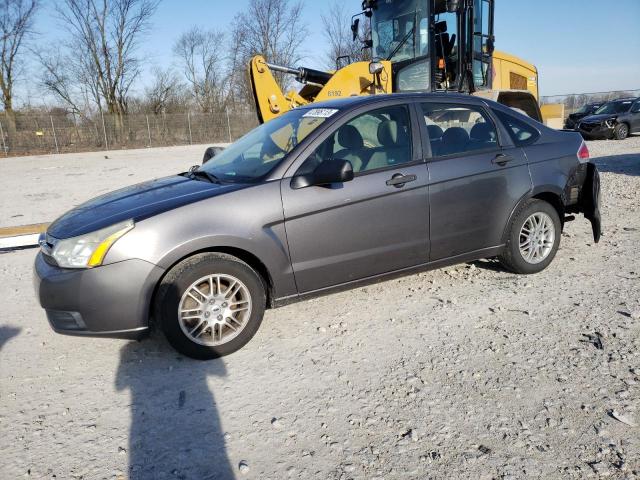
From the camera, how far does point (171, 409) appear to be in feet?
8.75

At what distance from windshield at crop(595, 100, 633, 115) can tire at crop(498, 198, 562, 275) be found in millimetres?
18860

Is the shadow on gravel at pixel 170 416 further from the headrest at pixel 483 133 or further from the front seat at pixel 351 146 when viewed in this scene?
the headrest at pixel 483 133

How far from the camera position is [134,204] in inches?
130

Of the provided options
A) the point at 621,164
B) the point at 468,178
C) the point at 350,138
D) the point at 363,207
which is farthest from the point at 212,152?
the point at 621,164

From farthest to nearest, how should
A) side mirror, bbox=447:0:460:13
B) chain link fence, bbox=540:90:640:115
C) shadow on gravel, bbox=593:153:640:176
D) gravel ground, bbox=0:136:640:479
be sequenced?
chain link fence, bbox=540:90:640:115 → shadow on gravel, bbox=593:153:640:176 → side mirror, bbox=447:0:460:13 → gravel ground, bbox=0:136:640:479

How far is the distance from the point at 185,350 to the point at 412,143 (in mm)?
2362

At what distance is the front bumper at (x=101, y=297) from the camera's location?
2.89 meters

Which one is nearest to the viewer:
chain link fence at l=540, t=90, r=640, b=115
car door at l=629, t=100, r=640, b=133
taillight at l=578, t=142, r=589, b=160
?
taillight at l=578, t=142, r=589, b=160

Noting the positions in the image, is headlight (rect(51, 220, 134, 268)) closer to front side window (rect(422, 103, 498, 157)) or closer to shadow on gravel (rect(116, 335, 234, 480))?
shadow on gravel (rect(116, 335, 234, 480))

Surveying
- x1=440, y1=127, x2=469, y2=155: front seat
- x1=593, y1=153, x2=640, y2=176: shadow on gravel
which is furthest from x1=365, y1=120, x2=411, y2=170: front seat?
x1=593, y1=153, x2=640, y2=176: shadow on gravel

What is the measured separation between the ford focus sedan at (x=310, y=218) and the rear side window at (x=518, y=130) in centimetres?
1

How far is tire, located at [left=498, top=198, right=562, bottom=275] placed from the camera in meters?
4.28


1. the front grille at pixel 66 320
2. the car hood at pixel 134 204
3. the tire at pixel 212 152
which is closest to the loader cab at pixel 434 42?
the tire at pixel 212 152

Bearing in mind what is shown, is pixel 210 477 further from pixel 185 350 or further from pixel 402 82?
pixel 402 82
